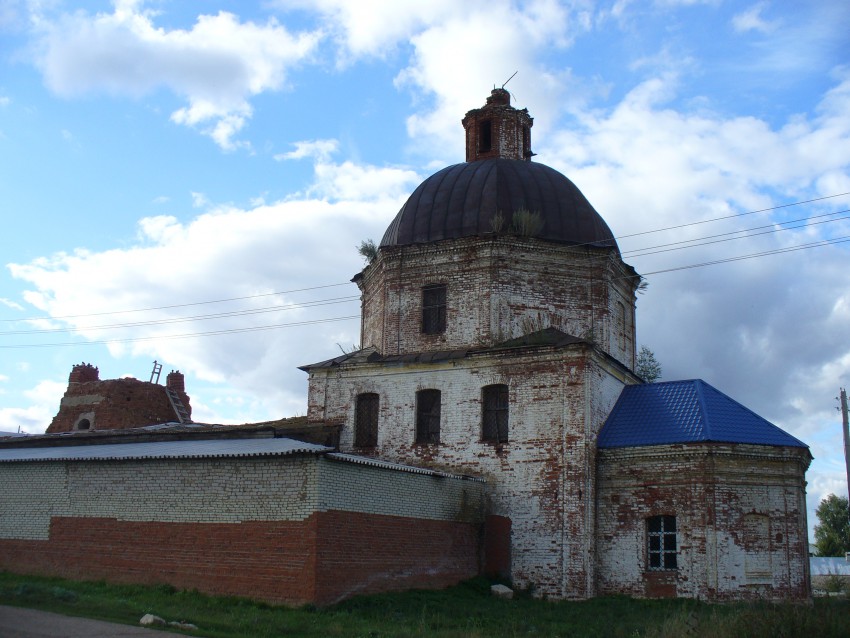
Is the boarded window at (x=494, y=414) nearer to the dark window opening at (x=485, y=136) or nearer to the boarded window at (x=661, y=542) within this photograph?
the boarded window at (x=661, y=542)

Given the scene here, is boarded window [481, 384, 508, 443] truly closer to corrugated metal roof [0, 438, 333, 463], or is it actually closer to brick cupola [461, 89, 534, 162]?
corrugated metal roof [0, 438, 333, 463]

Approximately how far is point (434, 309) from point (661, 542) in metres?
7.50

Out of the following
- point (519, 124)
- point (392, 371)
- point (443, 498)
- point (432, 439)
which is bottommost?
point (443, 498)

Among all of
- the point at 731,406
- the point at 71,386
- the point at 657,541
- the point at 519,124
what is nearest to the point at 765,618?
the point at 657,541

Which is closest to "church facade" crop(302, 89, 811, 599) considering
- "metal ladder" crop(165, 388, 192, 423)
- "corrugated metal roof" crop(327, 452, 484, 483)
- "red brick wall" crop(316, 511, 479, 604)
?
"corrugated metal roof" crop(327, 452, 484, 483)

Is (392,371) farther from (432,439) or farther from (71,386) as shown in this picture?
(71,386)

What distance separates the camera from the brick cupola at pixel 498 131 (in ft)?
78.0

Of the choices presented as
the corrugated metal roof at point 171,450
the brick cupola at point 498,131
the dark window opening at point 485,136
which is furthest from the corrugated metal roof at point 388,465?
the dark window opening at point 485,136

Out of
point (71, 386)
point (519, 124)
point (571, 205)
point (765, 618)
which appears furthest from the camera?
point (71, 386)

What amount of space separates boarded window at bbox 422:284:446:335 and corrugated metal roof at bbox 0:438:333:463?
482 centimetres

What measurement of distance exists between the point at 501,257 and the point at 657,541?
23.9 ft

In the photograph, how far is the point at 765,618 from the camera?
1058 centimetres

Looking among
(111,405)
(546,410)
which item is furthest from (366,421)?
(111,405)

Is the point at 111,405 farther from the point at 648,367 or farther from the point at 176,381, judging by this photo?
the point at 648,367
